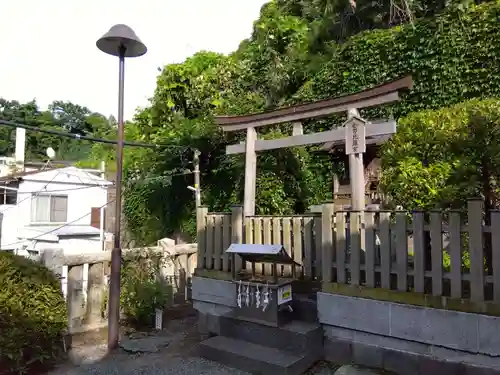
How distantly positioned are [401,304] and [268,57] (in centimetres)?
1052

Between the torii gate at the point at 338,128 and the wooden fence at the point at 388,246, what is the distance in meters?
0.53

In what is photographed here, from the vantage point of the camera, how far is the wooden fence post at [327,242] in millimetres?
4965

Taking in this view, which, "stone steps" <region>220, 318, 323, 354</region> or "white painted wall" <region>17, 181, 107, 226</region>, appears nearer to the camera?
"stone steps" <region>220, 318, 323, 354</region>

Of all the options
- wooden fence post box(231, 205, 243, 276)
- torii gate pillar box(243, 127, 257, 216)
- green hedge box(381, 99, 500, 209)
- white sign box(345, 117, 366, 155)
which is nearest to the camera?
green hedge box(381, 99, 500, 209)

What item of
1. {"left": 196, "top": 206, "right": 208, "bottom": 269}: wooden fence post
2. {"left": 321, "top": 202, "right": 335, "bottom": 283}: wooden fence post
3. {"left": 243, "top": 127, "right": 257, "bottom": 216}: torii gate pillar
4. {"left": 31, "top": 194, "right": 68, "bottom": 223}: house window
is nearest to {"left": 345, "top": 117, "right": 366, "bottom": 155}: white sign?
{"left": 321, "top": 202, "right": 335, "bottom": 283}: wooden fence post

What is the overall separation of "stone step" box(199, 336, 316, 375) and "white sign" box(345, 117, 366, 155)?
2.81m

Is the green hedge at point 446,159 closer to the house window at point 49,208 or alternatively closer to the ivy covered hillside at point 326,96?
the ivy covered hillside at point 326,96

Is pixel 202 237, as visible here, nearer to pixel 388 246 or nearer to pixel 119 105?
pixel 119 105

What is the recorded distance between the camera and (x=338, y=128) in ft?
19.6

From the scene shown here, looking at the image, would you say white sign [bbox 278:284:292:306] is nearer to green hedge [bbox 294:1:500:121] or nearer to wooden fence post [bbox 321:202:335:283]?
wooden fence post [bbox 321:202:335:283]

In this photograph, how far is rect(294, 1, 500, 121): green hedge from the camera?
9.09m

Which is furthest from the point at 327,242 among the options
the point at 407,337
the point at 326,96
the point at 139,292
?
the point at 326,96

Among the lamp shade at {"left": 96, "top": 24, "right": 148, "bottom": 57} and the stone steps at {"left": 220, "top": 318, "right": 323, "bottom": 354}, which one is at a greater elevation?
the lamp shade at {"left": 96, "top": 24, "right": 148, "bottom": 57}

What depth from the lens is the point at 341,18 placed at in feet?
47.0
